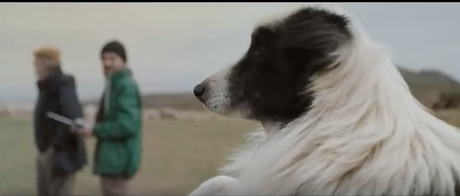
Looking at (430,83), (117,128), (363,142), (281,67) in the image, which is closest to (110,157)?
(117,128)

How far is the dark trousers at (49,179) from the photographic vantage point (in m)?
1.33

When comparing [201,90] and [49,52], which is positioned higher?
[49,52]

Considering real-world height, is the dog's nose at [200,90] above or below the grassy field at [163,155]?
above

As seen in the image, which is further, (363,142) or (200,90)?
(200,90)

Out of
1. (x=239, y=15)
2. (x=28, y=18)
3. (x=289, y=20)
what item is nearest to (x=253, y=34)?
(x=289, y=20)

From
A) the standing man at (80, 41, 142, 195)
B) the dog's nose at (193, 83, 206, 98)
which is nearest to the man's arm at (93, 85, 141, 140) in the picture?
the standing man at (80, 41, 142, 195)

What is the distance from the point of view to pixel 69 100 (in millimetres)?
1323

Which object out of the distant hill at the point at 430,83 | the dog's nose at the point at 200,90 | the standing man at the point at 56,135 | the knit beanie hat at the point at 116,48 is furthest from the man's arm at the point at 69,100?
the distant hill at the point at 430,83

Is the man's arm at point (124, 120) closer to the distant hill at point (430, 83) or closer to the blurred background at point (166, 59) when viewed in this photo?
the blurred background at point (166, 59)

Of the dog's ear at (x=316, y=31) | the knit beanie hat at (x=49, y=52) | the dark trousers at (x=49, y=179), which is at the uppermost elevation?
the knit beanie hat at (x=49, y=52)

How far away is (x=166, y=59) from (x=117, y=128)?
0.19 m

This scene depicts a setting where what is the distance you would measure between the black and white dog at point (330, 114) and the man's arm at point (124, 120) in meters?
0.31

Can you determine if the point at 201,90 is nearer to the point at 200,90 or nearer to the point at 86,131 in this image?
the point at 200,90

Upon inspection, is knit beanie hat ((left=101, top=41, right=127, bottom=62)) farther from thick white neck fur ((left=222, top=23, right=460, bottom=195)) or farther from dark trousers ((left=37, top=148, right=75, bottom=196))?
thick white neck fur ((left=222, top=23, right=460, bottom=195))
